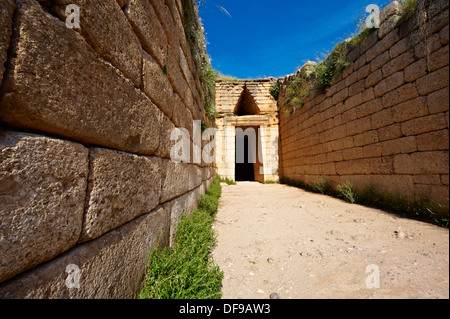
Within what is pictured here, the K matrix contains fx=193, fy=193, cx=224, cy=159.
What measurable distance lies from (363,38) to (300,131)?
3416 millimetres

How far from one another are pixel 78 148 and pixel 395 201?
4.54 metres

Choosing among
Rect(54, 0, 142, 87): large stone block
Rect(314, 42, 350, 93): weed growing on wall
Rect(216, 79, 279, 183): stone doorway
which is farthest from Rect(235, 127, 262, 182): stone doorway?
Rect(54, 0, 142, 87): large stone block

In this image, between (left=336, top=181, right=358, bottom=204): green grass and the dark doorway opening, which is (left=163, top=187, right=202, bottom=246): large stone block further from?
the dark doorway opening

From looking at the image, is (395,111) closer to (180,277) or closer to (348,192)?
(348,192)

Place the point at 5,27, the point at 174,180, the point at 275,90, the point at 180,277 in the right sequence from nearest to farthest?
the point at 5,27
the point at 180,277
the point at 174,180
the point at 275,90

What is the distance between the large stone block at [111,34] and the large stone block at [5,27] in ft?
0.77

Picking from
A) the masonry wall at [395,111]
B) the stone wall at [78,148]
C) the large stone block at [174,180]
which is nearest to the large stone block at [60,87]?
the stone wall at [78,148]

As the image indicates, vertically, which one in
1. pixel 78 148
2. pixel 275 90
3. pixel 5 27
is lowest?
pixel 78 148

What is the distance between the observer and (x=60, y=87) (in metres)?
0.81

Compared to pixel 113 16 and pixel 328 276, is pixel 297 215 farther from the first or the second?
pixel 113 16

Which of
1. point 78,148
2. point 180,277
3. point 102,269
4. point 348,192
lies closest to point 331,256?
point 180,277

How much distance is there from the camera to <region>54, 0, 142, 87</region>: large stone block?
37.2 inches

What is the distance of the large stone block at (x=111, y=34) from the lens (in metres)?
0.94
